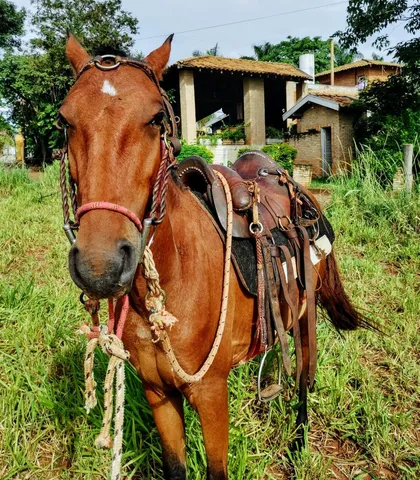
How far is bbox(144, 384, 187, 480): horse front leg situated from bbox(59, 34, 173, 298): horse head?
81cm

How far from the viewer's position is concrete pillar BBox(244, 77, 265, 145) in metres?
19.6

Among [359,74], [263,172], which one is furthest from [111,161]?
[359,74]

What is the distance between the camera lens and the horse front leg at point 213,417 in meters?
1.51

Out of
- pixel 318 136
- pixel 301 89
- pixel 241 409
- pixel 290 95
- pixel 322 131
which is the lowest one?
pixel 241 409

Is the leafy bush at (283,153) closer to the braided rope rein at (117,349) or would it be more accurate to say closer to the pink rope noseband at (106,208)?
the braided rope rein at (117,349)

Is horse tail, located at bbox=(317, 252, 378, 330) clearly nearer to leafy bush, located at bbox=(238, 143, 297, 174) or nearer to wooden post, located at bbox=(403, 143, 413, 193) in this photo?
wooden post, located at bbox=(403, 143, 413, 193)

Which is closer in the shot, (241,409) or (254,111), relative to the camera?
(241,409)

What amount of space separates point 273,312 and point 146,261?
2.60 feet

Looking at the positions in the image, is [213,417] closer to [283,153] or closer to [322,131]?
[283,153]

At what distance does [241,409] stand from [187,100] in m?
17.5

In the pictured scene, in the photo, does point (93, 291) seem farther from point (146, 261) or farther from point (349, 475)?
point (349, 475)

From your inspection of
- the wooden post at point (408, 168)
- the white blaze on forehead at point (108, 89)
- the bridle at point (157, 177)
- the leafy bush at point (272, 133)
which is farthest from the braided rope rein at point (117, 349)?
the leafy bush at point (272, 133)

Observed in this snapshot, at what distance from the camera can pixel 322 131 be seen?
17.8 m

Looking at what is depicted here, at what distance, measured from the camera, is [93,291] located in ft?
3.16
